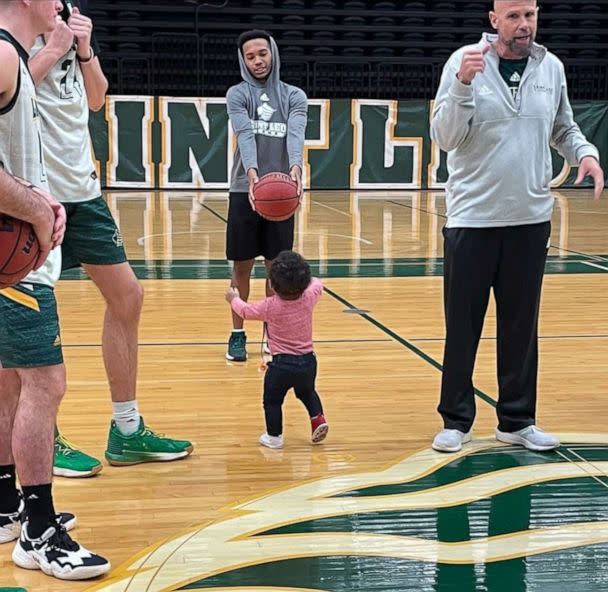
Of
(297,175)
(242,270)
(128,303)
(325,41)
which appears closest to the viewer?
(128,303)

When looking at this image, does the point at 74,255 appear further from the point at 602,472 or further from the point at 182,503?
the point at 602,472

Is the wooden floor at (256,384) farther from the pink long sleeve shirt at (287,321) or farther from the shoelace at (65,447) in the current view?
the pink long sleeve shirt at (287,321)

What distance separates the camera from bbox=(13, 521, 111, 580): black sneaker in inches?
117

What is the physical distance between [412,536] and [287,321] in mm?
1273

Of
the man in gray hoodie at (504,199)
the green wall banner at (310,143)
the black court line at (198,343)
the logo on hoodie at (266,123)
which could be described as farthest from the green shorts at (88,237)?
the green wall banner at (310,143)

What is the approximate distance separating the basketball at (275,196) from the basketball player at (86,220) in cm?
170

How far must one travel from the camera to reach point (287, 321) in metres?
4.28

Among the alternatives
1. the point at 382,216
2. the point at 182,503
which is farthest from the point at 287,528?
the point at 382,216

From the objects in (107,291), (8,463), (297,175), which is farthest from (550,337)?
(8,463)

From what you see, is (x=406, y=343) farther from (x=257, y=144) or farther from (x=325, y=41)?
(x=325, y=41)

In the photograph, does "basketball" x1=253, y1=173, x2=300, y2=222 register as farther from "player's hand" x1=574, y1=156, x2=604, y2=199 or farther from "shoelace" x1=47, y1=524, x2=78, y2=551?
"shoelace" x1=47, y1=524, x2=78, y2=551

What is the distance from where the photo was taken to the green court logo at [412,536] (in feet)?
9.73

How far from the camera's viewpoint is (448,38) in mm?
19438

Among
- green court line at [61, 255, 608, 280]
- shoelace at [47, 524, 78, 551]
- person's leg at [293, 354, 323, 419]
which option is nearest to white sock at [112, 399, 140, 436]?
person's leg at [293, 354, 323, 419]
